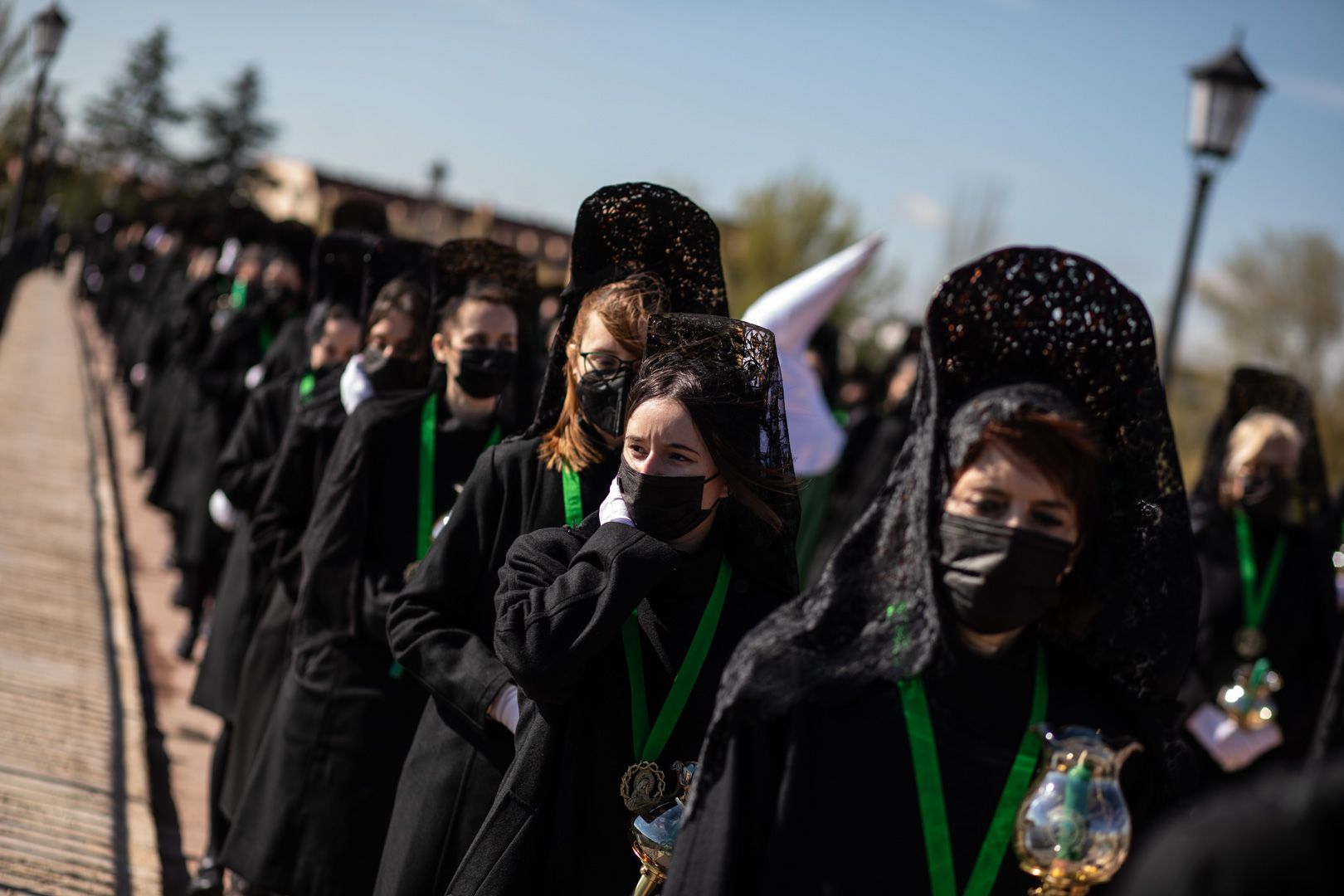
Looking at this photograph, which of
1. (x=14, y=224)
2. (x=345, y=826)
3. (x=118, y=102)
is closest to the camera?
(x=345, y=826)

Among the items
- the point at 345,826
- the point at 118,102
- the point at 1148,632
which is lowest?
the point at 345,826

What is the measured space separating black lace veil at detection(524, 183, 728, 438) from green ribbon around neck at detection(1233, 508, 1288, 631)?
352cm

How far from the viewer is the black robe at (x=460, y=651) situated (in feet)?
12.7

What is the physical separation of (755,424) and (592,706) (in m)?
0.68

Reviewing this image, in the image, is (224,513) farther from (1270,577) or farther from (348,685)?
(1270,577)

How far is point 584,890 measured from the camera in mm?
3355

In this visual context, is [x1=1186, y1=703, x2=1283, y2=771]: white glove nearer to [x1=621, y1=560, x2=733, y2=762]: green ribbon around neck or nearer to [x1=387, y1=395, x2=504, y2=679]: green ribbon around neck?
[x1=387, y1=395, x2=504, y2=679]: green ribbon around neck

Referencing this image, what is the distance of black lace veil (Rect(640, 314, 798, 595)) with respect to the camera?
346 centimetres

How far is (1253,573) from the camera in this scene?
6984 millimetres

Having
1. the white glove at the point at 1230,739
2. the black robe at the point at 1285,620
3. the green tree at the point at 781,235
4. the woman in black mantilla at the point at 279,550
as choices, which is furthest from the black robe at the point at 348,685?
the green tree at the point at 781,235

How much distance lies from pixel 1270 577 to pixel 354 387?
13.0 feet

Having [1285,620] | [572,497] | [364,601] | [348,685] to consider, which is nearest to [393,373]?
[364,601]

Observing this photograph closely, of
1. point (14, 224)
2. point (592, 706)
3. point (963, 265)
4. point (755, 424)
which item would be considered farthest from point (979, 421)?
point (14, 224)

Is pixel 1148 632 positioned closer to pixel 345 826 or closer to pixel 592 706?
pixel 592 706
